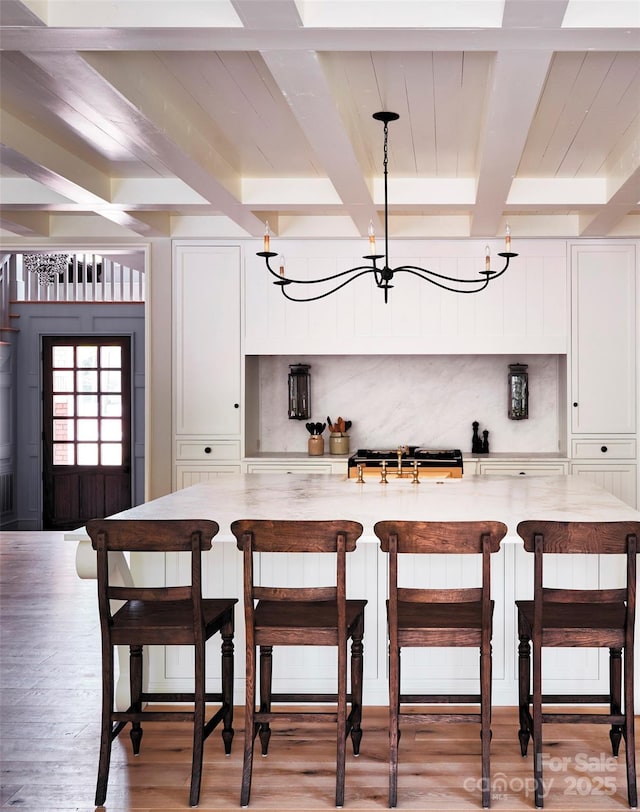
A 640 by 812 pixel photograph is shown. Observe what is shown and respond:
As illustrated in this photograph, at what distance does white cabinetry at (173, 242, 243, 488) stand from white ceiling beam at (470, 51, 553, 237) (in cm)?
221

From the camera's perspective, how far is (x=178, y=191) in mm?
4902

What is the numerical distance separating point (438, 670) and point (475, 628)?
3.04ft

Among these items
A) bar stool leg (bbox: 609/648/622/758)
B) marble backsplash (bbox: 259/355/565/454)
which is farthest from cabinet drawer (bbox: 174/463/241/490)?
bar stool leg (bbox: 609/648/622/758)

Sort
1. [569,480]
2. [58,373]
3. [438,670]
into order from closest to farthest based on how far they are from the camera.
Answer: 1. [438,670]
2. [569,480]
3. [58,373]

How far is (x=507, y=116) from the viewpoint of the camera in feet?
10.6

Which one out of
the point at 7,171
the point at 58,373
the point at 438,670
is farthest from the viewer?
the point at 58,373

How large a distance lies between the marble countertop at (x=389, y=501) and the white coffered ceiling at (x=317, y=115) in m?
1.58

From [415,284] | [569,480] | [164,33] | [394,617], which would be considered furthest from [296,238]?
[394,617]

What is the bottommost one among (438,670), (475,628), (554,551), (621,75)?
(438,670)

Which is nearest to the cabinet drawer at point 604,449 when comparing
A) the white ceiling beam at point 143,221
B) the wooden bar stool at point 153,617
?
the white ceiling beam at point 143,221

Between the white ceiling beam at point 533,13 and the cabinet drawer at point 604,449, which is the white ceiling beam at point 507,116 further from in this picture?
the cabinet drawer at point 604,449

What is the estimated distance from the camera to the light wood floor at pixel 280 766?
102 inches

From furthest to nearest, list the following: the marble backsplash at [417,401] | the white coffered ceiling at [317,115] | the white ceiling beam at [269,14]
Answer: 1. the marble backsplash at [417,401]
2. the white coffered ceiling at [317,115]
3. the white ceiling beam at [269,14]

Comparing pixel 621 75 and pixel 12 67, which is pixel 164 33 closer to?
pixel 12 67
